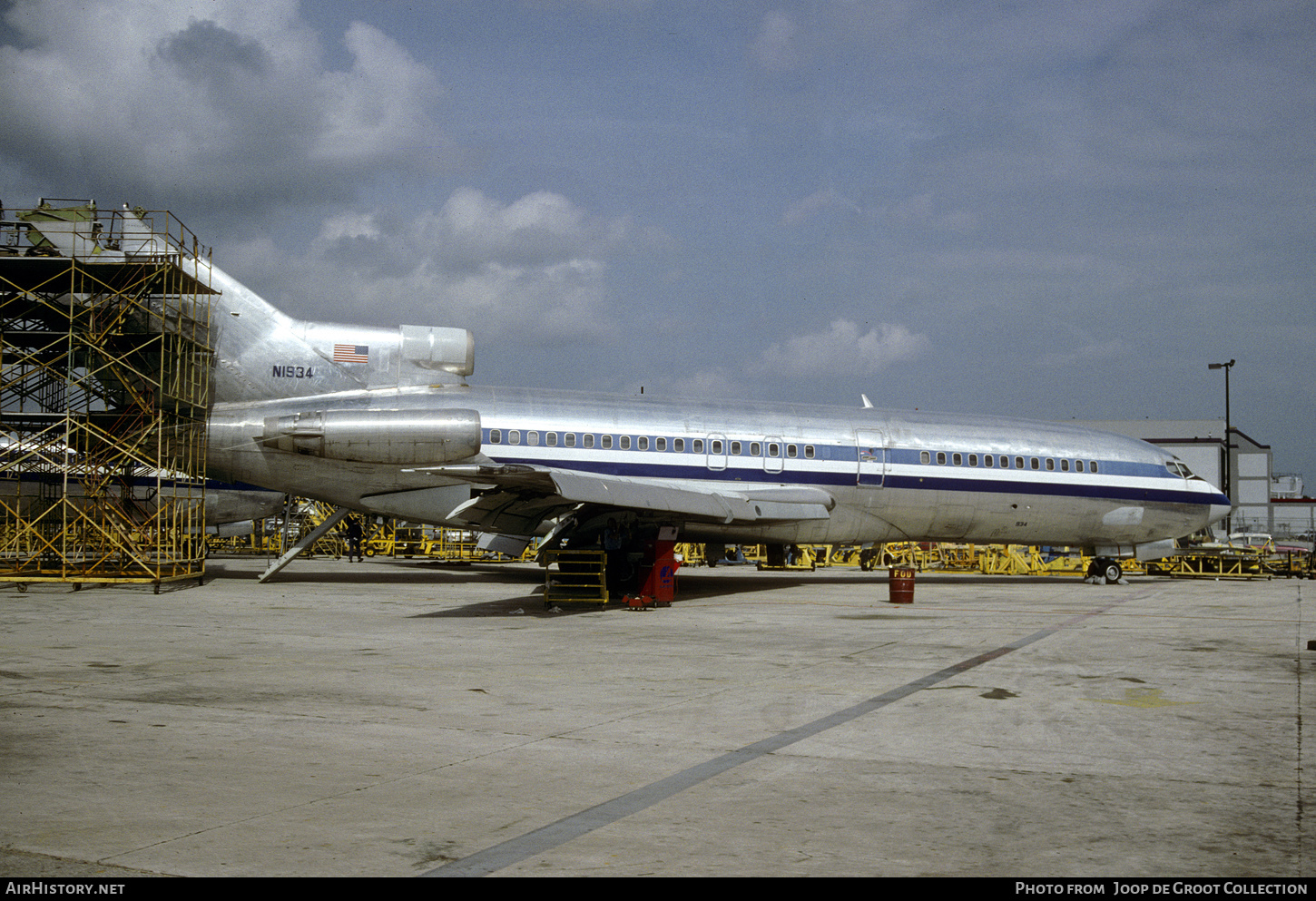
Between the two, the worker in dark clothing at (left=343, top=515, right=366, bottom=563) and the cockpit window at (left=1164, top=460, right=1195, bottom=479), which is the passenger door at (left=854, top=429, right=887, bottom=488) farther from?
the worker in dark clothing at (left=343, top=515, right=366, bottom=563)

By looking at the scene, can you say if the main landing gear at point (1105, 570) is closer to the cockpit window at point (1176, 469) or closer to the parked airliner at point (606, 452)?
the parked airliner at point (606, 452)

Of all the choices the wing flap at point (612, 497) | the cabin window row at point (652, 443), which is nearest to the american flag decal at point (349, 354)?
the cabin window row at point (652, 443)

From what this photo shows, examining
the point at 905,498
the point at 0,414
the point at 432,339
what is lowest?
the point at 905,498

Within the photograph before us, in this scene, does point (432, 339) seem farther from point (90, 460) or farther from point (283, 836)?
point (283, 836)

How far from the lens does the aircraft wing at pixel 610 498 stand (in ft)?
53.9

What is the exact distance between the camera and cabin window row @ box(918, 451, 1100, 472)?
23.4m

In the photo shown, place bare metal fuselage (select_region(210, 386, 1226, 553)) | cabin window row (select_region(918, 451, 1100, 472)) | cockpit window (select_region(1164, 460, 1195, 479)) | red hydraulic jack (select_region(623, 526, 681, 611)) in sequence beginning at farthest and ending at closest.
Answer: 1. cockpit window (select_region(1164, 460, 1195, 479))
2. cabin window row (select_region(918, 451, 1100, 472))
3. bare metal fuselage (select_region(210, 386, 1226, 553))
4. red hydraulic jack (select_region(623, 526, 681, 611))

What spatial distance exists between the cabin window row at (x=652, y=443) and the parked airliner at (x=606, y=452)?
0.03 metres

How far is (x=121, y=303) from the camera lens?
22062 millimetres

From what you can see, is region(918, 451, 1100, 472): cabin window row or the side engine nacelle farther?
region(918, 451, 1100, 472): cabin window row

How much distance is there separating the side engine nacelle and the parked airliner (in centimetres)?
3

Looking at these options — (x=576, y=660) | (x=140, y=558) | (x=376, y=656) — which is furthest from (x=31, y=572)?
(x=576, y=660)

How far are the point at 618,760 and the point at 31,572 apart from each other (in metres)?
Result: 20.9

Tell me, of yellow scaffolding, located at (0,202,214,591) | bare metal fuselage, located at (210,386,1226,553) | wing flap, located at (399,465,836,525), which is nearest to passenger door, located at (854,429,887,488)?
bare metal fuselage, located at (210,386,1226,553)
